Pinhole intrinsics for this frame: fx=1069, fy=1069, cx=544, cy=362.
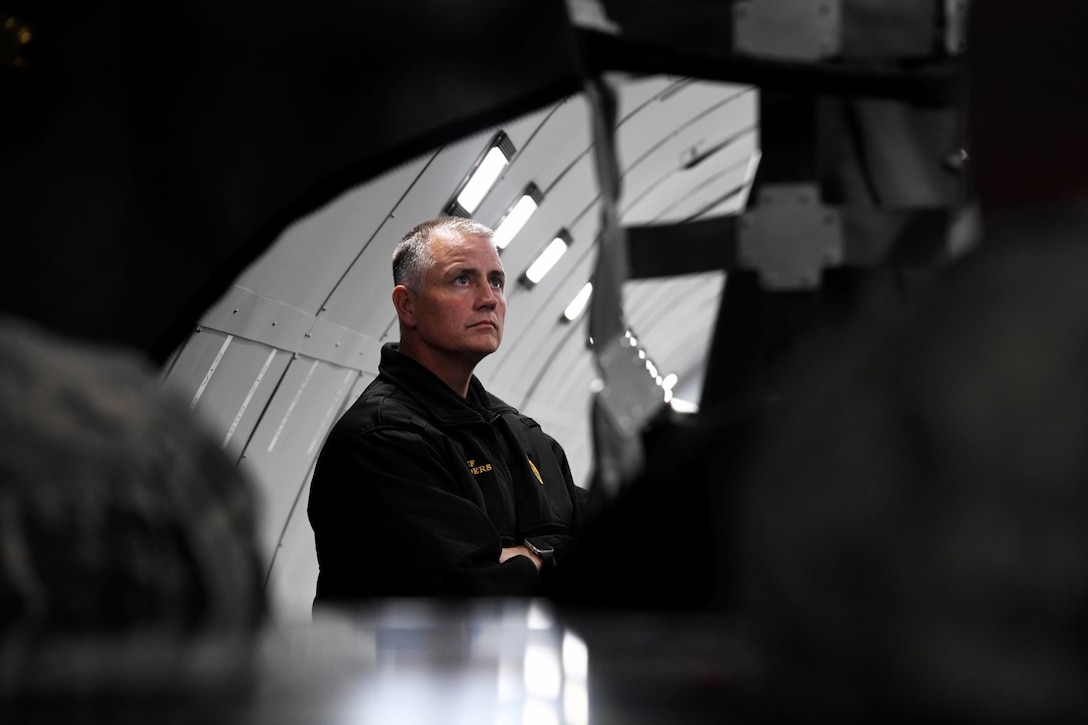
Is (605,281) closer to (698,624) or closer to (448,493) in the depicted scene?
(698,624)

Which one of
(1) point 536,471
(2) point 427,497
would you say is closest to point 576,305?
(1) point 536,471

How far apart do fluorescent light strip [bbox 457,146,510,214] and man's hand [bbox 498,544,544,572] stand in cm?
275

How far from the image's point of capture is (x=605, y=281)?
210cm

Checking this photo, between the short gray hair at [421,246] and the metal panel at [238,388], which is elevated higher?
the short gray hair at [421,246]

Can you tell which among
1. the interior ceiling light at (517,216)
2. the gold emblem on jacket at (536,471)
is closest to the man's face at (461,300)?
the gold emblem on jacket at (536,471)

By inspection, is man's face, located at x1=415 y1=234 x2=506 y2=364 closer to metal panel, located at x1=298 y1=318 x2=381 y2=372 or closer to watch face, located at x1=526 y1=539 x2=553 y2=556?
watch face, located at x1=526 y1=539 x2=553 y2=556

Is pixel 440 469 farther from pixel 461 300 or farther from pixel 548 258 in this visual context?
pixel 548 258

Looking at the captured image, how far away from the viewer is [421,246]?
433 cm

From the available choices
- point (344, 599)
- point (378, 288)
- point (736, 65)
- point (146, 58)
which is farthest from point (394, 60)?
point (378, 288)

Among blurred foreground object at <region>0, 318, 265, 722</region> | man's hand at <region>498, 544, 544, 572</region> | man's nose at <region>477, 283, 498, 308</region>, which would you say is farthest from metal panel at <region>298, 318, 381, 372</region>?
blurred foreground object at <region>0, 318, 265, 722</region>

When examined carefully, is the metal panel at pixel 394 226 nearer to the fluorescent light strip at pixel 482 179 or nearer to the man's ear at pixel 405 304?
the fluorescent light strip at pixel 482 179

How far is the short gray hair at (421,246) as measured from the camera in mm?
4242

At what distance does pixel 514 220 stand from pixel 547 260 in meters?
1.11

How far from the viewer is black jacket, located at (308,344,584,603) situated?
3.15 metres
